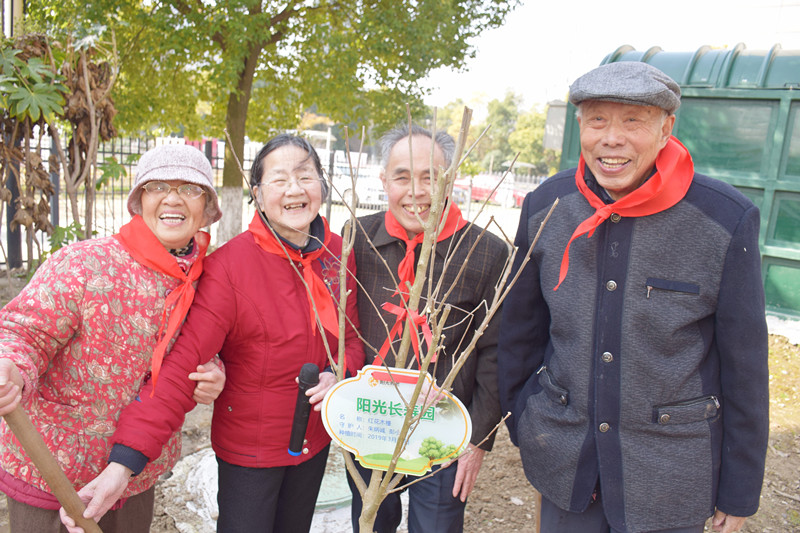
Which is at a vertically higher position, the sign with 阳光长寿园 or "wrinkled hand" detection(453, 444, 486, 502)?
the sign with 阳光长寿园

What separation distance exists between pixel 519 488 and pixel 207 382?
2.52 m

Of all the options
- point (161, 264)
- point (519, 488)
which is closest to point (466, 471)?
point (161, 264)

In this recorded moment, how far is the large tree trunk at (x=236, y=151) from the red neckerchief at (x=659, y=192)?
7049mm

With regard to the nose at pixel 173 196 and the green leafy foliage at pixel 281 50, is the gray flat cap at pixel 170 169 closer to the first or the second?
the nose at pixel 173 196

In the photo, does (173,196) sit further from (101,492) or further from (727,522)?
(727,522)

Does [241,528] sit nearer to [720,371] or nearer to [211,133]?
[720,371]

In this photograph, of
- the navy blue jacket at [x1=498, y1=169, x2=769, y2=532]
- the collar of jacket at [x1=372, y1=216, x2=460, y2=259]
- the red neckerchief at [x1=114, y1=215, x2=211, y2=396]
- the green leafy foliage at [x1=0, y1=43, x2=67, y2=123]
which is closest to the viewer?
the navy blue jacket at [x1=498, y1=169, x2=769, y2=532]

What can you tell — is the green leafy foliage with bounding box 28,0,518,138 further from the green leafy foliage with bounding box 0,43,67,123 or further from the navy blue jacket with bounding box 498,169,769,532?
the navy blue jacket with bounding box 498,169,769,532

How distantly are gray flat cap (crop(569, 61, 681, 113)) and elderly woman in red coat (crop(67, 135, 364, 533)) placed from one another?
3.02 ft

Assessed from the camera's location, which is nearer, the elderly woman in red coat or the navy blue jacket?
the navy blue jacket

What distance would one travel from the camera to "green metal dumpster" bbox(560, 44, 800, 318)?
17.6ft

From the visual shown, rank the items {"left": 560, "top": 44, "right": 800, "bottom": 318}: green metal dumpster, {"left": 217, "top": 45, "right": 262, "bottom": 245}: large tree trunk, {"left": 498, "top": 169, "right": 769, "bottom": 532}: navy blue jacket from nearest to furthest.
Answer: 1. {"left": 498, "top": 169, "right": 769, "bottom": 532}: navy blue jacket
2. {"left": 560, "top": 44, "right": 800, "bottom": 318}: green metal dumpster
3. {"left": 217, "top": 45, "right": 262, "bottom": 245}: large tree trunk

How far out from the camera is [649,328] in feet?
5.55

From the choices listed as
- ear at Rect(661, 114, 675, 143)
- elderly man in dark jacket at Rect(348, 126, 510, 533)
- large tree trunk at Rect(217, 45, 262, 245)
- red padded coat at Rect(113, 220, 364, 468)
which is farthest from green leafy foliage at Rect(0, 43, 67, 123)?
large tree trunk at Rect(217, 45, 262, 245)
